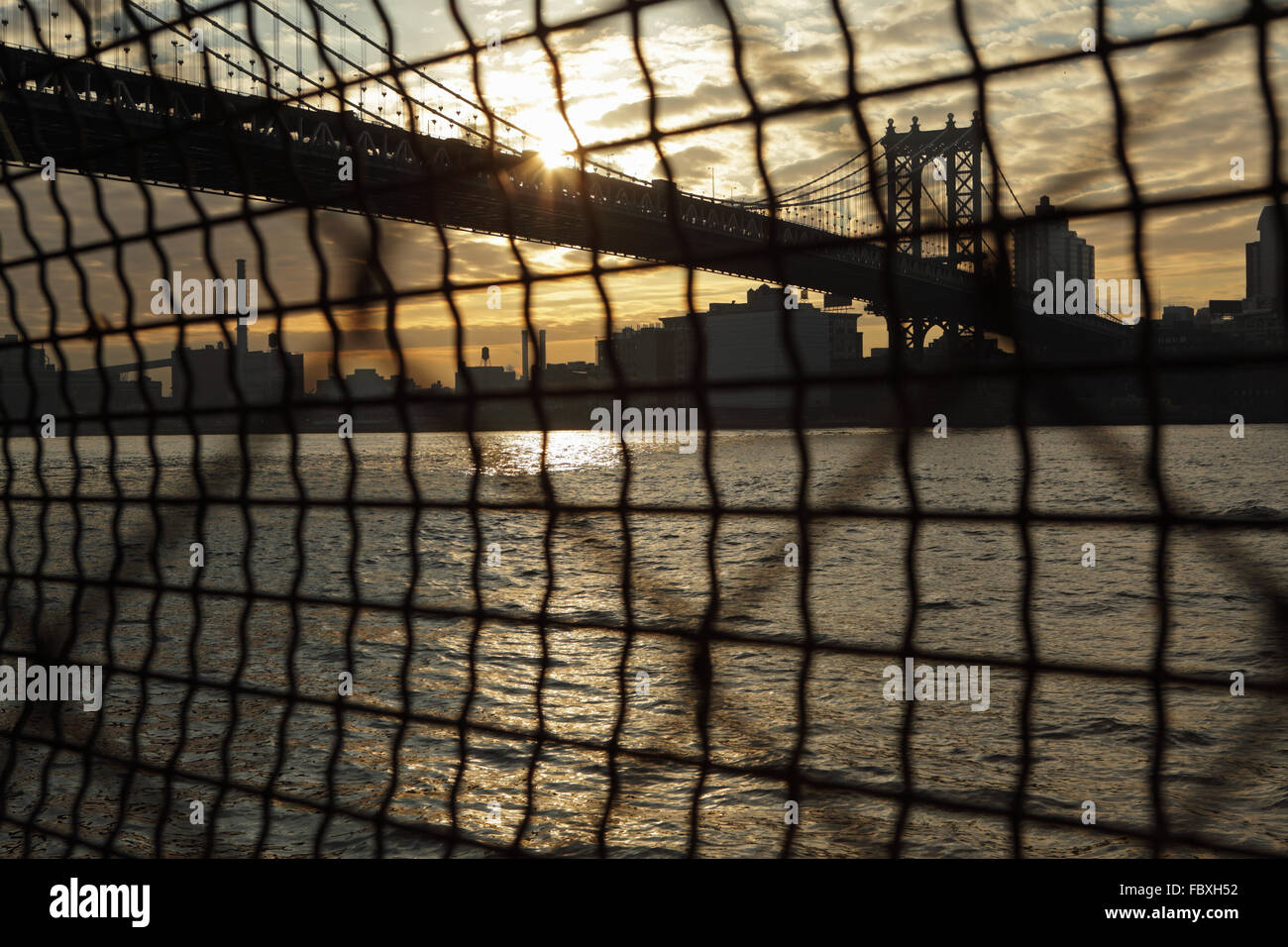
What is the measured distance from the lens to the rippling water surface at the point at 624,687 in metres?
2.59

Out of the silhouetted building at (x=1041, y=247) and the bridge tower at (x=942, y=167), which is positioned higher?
the bridge tower at (x=942, y=167)

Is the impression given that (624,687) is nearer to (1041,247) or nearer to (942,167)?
(1041,247)

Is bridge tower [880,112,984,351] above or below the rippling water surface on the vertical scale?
above

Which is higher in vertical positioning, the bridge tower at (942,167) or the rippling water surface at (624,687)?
the bridge tower at (942,167)

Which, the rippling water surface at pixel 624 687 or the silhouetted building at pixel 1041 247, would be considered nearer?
the silhouetted building at pixel 1041 247

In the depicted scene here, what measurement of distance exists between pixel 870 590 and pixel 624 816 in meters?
10.2

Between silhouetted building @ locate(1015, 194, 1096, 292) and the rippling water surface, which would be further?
the rippling water surface

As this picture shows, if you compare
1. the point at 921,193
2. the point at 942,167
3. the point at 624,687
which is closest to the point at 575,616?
the point at 624,687

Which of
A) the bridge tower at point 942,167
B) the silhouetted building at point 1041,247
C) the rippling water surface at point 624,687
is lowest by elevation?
the rippling water surface at point 624,687

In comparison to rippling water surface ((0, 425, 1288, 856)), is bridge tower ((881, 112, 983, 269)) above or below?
above

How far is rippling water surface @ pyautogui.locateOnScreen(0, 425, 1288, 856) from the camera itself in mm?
2592

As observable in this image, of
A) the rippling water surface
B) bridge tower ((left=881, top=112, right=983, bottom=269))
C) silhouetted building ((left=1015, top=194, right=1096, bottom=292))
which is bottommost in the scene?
the rippling water surface
